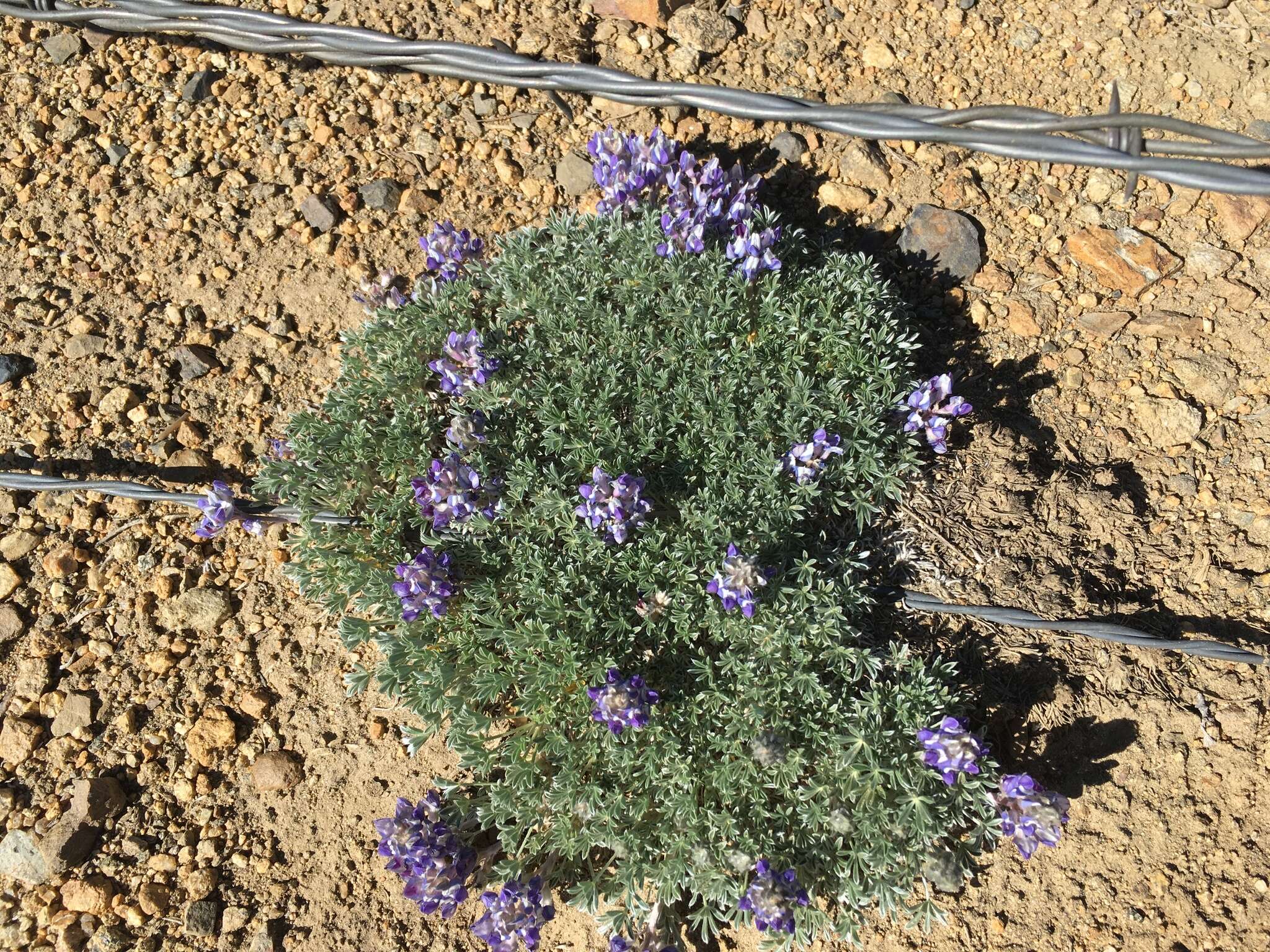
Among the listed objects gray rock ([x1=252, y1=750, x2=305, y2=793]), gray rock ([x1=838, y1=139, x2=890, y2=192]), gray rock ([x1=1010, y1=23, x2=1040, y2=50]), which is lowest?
gray rock ([x1=252, y1=750, x2=305, y2=793])

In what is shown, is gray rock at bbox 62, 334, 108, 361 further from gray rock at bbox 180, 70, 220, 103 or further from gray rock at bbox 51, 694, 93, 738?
gray rock at bbox 51, 694, 93, 738

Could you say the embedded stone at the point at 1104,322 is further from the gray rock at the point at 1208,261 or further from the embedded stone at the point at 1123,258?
the gray rock at the point at 1208,261

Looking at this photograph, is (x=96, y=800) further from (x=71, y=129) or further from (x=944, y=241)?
(x=944, y=241)

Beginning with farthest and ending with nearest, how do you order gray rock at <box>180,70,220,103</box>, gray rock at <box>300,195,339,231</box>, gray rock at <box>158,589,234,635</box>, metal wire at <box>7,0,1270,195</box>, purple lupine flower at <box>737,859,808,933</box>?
gray rock at <box>180,70,220,103</box> → gray rock at <box>300,195,339,231</box> → gray rock at <box>158,589,234,635</box> → purple lupine flower at <box>737,859,808,933</box> → metal wire at <box>7,0,1270,195</box>

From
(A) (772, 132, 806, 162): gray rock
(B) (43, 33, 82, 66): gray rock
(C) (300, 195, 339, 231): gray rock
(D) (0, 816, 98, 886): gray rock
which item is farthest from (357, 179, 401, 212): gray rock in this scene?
(D) (0, 816, 98, 886): gray rock

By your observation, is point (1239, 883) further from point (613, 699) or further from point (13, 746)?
point (13, 746)

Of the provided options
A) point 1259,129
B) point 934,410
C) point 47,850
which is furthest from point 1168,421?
point 47,850
